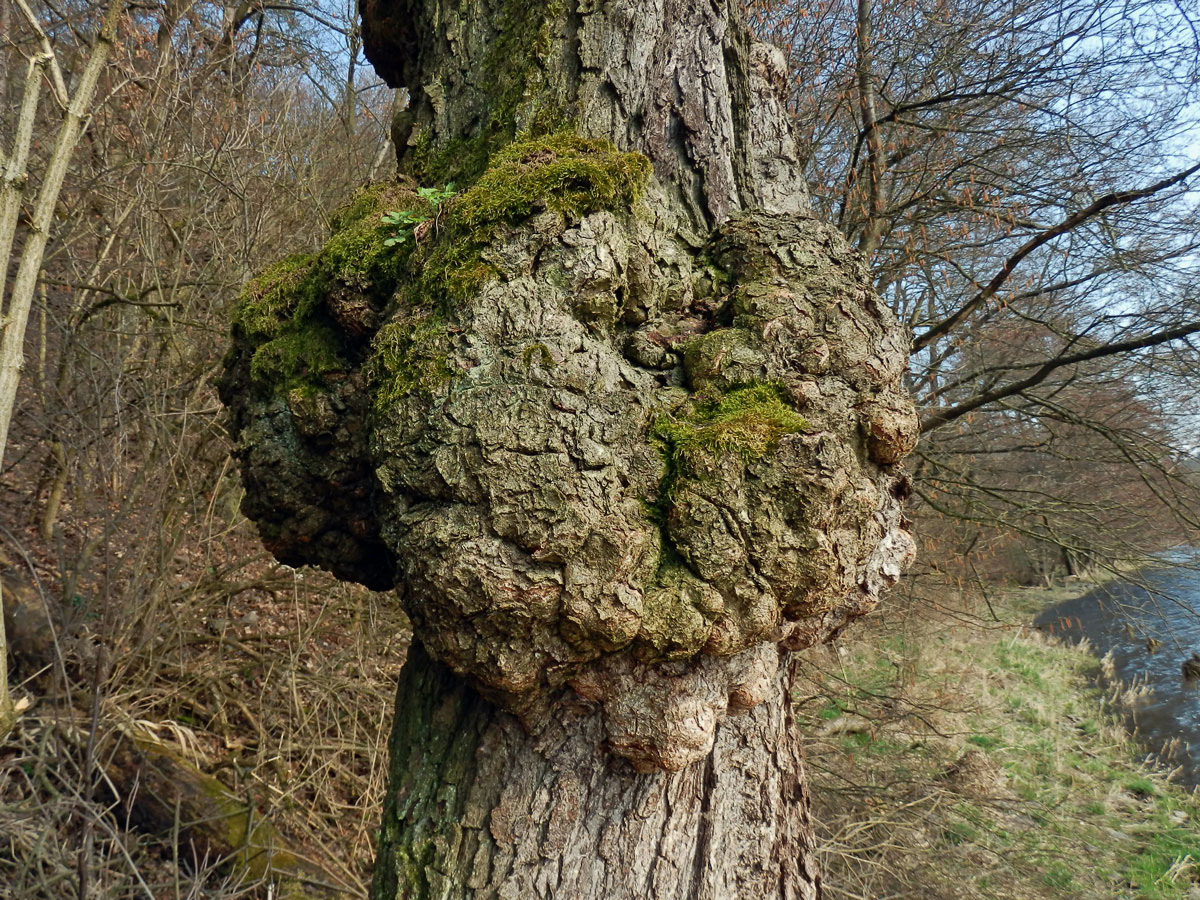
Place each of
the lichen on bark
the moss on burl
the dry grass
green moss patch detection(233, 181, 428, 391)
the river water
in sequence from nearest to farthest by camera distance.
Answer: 1. the lichen on bark
2. the moss on burl
3. green moss patch detection(233, 181, 428, 391)
4. the dry grass
5. the river water

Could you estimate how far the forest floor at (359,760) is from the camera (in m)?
3.80

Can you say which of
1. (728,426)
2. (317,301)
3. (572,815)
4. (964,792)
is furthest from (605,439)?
(964,792)

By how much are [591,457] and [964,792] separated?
5979mm

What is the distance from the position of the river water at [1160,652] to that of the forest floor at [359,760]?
2.87 ft

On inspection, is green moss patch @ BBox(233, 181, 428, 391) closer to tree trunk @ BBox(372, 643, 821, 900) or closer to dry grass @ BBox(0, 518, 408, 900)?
tree trunk @ BBox(372, 643, 821, 900)

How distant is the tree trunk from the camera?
1.59m

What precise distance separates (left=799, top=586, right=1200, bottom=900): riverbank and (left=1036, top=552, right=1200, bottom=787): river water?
0.53 meters

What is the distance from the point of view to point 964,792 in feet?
19.4

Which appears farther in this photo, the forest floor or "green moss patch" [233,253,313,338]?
the forest floor

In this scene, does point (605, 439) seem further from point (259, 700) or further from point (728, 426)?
point (259, 700)

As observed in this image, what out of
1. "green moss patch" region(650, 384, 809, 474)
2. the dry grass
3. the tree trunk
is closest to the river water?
the tree trunk

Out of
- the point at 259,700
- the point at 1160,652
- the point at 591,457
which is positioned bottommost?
the point at 259,700

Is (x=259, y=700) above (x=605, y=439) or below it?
below

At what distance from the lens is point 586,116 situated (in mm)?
1909
